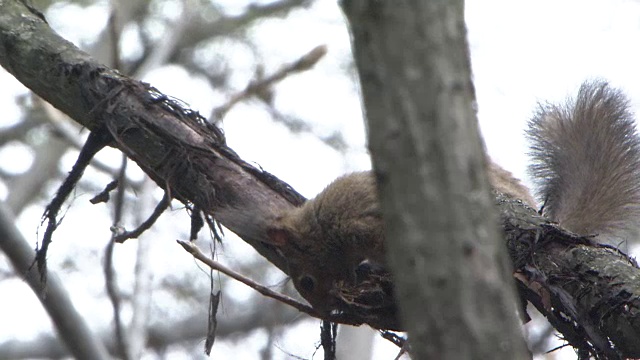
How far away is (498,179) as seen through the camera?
2.99 m

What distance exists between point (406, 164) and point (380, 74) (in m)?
0.10

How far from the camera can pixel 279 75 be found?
417 centimetres

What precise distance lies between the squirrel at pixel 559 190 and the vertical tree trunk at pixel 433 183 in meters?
1.53

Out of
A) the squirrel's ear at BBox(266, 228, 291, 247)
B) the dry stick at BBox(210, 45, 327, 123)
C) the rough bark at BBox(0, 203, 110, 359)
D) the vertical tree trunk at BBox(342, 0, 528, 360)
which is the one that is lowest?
the vertical tree trunk at BBox(342, 0, 528, 360)

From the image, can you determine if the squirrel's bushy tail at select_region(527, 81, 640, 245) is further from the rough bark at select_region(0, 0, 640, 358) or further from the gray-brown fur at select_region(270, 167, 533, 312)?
the rough bark at select_region(0, 0, 640, 358)

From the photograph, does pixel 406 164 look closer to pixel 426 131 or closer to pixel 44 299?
pixel 426 131

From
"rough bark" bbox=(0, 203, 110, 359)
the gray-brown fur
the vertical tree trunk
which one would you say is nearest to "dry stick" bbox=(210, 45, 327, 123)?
"rough bark" bbox=(0, 203, 110, 359)

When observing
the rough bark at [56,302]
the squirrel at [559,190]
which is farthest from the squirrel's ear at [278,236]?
the rough bark at [56,302]

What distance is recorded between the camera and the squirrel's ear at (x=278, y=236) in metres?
2.24

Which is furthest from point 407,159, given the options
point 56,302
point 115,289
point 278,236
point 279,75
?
point 279,75

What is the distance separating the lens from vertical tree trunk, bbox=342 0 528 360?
0.85m

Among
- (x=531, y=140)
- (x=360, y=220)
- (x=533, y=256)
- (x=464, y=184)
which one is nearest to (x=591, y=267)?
(x=533, y=256)

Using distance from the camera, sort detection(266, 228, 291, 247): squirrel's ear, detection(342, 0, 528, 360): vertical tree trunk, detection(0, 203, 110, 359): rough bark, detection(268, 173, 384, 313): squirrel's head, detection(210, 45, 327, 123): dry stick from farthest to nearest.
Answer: detection(210, 45, 327, 123): dry stick < detection(0, 203, 110, 359): rough bark < detection(268, 173, 384, 313): squirrel's head < detection(266, 228, 291, 247): squirrel's ear < detection(342, 0, 528, 360): vertical tree trunk

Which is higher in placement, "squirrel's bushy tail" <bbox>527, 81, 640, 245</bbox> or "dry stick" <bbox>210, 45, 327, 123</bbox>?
"dry stick" <bbox>210, 45, 327, 123</bbox>
